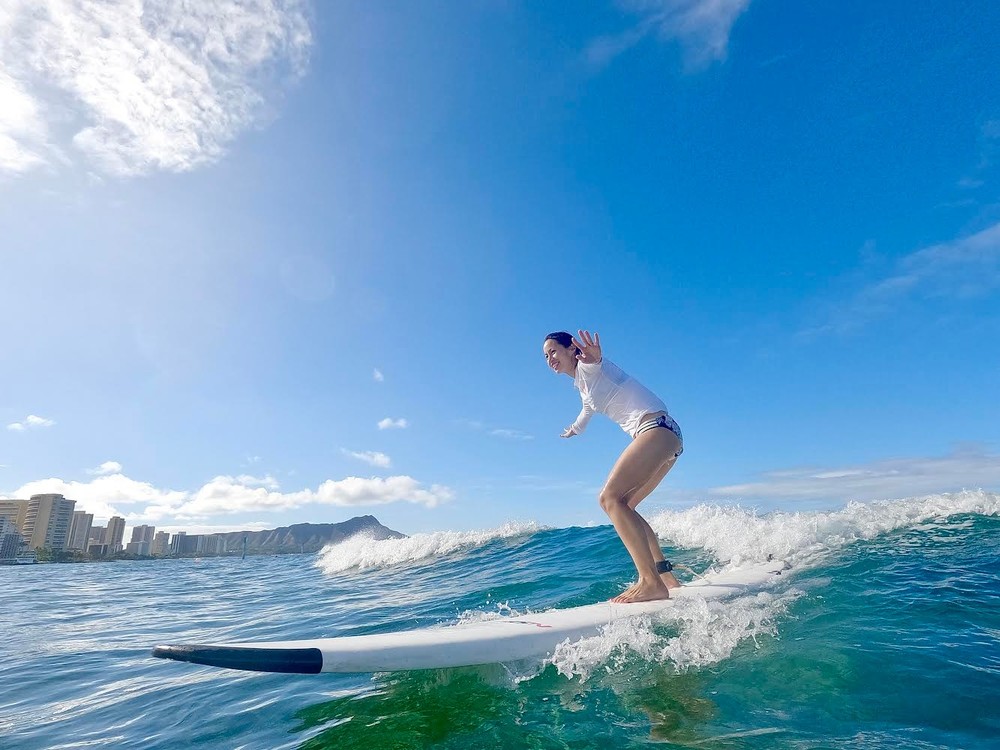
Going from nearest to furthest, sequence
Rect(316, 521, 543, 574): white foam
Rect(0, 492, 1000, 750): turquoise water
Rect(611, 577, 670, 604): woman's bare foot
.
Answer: Rect(0, 492, 1000, 750): turquoise water < Rect(611, 577, 670, 604): woman's bare foot < Rect(316, 521, 543, 574): white foam

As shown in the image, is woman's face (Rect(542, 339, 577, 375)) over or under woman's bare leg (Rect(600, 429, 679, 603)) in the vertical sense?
over

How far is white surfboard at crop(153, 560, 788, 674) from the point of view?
3.27 meters

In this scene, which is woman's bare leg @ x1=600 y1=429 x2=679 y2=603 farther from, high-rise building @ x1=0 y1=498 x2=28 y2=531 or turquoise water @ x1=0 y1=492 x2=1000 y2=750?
high-rise building @ x1=0 y1=498 x2=28 y2=531

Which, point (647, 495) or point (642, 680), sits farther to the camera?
point (647, 495)

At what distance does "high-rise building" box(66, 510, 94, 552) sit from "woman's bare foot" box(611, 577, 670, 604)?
5880 inches

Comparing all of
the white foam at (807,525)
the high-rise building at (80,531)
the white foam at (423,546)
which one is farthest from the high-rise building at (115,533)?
the white foam at (807,525)

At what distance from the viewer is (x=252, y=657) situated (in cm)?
325

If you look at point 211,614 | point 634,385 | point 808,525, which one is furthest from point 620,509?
point 211,614

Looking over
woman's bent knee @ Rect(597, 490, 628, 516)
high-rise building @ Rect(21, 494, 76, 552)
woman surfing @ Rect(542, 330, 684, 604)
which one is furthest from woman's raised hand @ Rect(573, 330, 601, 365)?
high-rise building @ Rect(21, 494, 76, 552)

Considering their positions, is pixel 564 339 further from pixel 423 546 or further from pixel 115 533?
pixel 115 533

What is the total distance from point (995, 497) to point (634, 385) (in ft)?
30.5

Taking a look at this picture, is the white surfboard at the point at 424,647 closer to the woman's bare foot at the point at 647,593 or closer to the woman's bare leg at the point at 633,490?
the woman's bare foot at the point at 647,593

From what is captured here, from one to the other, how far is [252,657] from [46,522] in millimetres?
153777

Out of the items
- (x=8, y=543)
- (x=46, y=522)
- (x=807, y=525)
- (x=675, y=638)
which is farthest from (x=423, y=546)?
(x=46, y=522)
